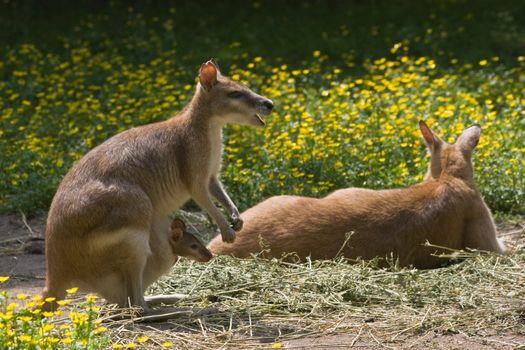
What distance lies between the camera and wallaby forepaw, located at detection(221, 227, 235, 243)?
22.1 ft

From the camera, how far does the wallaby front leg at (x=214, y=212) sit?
667cm

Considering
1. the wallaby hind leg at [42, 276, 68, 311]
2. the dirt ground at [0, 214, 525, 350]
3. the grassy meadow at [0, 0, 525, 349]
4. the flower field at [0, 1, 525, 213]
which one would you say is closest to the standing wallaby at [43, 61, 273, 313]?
the wallaby hind leg at [42, 276, 68, 311]

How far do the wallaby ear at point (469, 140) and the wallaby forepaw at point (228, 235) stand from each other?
2.22m

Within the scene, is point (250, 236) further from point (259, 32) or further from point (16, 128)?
point (259, 32)

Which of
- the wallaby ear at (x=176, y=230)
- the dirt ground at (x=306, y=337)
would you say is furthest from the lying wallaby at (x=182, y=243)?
the dirt ground at (x=306, y=337)

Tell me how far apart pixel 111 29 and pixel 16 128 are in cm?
447

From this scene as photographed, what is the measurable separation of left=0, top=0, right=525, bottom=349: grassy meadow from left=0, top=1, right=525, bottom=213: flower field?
25 millimetres

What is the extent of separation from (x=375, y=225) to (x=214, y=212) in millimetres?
1187

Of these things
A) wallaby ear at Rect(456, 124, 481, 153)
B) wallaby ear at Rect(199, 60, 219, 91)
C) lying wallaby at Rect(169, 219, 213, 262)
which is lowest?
lying wallaby at Rect(169, 219, 213, 262)

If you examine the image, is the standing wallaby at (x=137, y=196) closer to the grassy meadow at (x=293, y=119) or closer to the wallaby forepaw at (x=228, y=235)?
the wallaby forepaw at (x=228, y=235)

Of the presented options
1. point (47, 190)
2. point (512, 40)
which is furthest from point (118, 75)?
point (512, 40)

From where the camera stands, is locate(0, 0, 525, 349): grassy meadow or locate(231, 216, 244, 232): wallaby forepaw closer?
locate(0, 0, 525, 349): grassy meadow

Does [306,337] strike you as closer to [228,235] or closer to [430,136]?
[228,235]

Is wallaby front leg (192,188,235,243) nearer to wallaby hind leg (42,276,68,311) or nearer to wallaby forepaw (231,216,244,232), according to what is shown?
wallaby forepaw (231,216,244,232)
